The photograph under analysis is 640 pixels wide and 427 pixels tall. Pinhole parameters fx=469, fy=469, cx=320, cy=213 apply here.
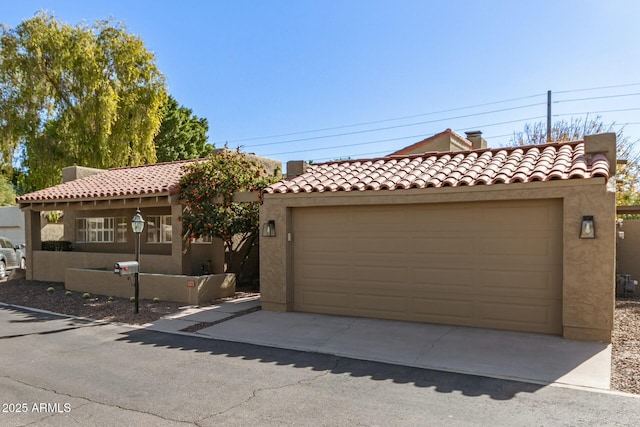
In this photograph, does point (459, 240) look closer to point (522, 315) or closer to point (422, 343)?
point (522, 315)

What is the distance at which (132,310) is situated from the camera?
11188 mm

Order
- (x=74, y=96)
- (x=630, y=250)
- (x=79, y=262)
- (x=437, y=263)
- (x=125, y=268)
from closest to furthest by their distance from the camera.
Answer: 1. (x=437, y=263)
2. (x=125, y=268)
3. (x=630, y=250)
4. (x=79, y=262)
5. (x=74, y=96)

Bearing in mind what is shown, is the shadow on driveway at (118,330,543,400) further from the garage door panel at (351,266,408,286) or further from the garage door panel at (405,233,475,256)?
the garage door panel at (405,233,475,256)

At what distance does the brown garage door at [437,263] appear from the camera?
8211 millimetres

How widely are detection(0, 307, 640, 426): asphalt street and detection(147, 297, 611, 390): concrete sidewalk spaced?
364mm

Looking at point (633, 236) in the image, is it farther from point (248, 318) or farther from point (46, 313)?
point (46, 313)

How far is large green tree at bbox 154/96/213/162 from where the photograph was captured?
109ft

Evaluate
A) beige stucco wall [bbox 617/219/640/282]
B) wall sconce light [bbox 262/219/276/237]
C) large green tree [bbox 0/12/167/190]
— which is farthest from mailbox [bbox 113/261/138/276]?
large green tree [bbox 0/12/167/190]

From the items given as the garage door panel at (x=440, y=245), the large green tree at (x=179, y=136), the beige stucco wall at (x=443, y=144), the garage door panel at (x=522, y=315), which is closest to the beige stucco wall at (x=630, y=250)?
the garage door panel at (x=522, y=315)

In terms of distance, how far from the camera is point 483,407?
5129 millimetres

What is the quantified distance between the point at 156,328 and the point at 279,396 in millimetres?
4876

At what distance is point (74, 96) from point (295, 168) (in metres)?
15.7

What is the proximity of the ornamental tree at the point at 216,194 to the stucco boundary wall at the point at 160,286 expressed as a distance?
1.32 m

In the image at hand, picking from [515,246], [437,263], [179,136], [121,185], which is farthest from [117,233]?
[179,136]
